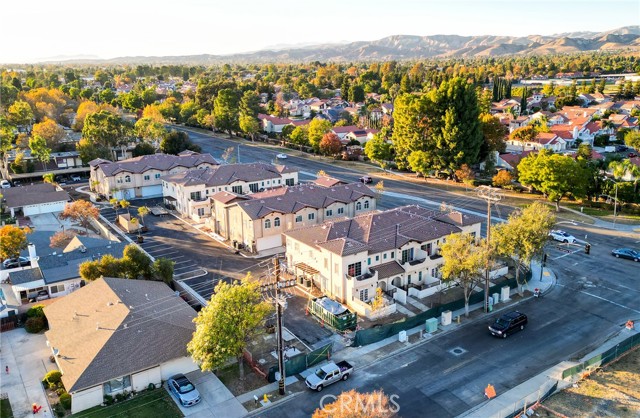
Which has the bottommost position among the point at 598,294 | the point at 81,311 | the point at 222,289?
the point at 598,294

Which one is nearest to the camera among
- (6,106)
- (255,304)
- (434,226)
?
(255,304)

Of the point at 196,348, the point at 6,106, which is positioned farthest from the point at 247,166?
the point at 6,106

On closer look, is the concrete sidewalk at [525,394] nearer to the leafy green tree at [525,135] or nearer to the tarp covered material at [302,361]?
the tarp covered material at [302,361]

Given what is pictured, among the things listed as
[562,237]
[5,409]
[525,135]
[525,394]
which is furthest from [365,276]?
[525,135]

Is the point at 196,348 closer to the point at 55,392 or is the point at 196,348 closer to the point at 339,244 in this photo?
the point at 55,392

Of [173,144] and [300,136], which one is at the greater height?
[173,144]

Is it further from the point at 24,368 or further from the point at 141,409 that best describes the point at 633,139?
the point at 24,368
